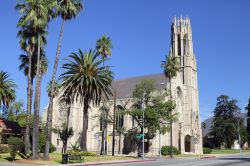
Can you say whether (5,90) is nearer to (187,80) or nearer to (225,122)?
(187,80)

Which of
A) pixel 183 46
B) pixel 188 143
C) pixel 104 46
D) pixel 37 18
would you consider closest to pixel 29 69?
pixel 37 18

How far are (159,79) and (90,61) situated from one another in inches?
1234

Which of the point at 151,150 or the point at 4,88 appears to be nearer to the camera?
the point at 4,88

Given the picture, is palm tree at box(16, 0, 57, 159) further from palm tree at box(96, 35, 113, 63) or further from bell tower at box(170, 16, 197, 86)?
bell tower at box(170, 16, 197, 86)

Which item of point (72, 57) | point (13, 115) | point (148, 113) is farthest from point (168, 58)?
point (13, 115)

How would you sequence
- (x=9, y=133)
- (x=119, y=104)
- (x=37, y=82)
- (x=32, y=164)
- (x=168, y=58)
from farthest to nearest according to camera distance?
(x=119, y=104) → (x=168, y=58) → (x=9, y=133) → (x=37, y=82) → (x=32, y=164)

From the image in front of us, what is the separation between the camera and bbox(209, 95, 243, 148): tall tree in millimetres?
102938

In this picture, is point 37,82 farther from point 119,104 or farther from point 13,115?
point 13,115

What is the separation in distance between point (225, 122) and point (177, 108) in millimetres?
37796

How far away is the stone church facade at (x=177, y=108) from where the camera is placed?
6994 cm

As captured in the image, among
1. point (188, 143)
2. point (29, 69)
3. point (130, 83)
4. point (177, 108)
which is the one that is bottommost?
point (188, 143)

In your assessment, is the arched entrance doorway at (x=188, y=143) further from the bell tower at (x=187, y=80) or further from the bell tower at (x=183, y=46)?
the bell tower at (x=183, y=46)

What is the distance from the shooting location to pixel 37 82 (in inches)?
1401

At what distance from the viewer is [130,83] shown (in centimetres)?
7931
